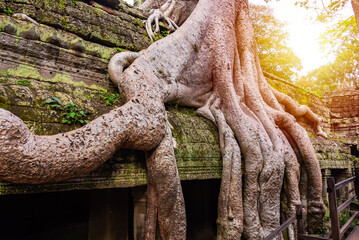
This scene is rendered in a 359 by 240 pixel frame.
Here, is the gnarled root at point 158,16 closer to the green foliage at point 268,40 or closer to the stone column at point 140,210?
the stone column at point 140,210

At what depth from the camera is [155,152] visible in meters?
2.13

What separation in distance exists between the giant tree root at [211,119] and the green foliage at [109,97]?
138 millimetres

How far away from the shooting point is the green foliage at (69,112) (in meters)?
1.93

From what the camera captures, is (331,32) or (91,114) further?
(331,32)

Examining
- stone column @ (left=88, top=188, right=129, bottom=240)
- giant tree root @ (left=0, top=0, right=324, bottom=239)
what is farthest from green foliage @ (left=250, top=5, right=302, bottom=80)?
stone column @ (left=88, top=188, right=129, bottom=240)

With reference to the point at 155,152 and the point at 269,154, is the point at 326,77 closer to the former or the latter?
the point at 269,154

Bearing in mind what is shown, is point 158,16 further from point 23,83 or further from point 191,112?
point 23,83

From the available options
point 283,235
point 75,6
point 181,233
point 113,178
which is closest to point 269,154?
point 283,235

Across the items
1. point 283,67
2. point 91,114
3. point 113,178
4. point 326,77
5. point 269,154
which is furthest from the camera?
point 326,77

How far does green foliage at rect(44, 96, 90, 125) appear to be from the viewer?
6.33 ft

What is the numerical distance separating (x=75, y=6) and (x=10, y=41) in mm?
926

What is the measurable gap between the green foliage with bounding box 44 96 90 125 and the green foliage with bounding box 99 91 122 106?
15.2 inches

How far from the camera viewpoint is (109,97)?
8.24ft

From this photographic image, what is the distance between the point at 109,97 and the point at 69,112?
58 cm
